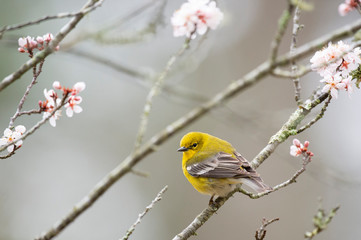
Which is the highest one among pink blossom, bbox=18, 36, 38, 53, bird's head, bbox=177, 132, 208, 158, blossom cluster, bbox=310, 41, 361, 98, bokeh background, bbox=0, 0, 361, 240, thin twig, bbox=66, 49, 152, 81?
bokeh background, bbox=0, 0, 361, 240

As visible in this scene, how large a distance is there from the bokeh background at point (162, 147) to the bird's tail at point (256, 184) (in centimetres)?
60

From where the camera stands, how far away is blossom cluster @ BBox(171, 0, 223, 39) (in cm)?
271

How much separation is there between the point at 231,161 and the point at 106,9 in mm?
2528

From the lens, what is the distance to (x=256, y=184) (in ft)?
12.8

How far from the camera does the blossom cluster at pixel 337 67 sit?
2912mm

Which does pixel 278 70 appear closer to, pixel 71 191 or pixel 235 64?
pixel 235 64

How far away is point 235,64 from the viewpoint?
9.42 metres

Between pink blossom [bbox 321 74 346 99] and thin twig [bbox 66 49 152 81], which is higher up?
pink blossom [bbox 321 74 346 99]

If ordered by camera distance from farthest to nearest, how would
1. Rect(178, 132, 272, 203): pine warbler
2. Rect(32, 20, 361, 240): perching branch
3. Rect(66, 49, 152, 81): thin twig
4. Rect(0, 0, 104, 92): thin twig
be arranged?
Rect(178, 132, 272, 203): pine warbler < Rect(66, 49, 152, 81): thin twig < Rect(0, 0, 104, 92): thin twig < Rect(32, 20, 361, 240): perching branch

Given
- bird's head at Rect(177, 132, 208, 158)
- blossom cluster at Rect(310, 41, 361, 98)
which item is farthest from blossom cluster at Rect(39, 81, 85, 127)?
bird's head at Rect(177, 132, 208, 158)

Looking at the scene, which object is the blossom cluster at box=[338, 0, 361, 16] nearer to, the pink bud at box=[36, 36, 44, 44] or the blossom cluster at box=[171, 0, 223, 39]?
the blossom cluster at box=[171, 0, 223, 39]

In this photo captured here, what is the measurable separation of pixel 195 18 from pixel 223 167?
2164 millimetres

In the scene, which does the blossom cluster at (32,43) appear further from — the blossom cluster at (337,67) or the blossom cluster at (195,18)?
the blossom cluster at (337,67)

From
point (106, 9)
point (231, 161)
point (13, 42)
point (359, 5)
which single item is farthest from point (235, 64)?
point (13, 42)
